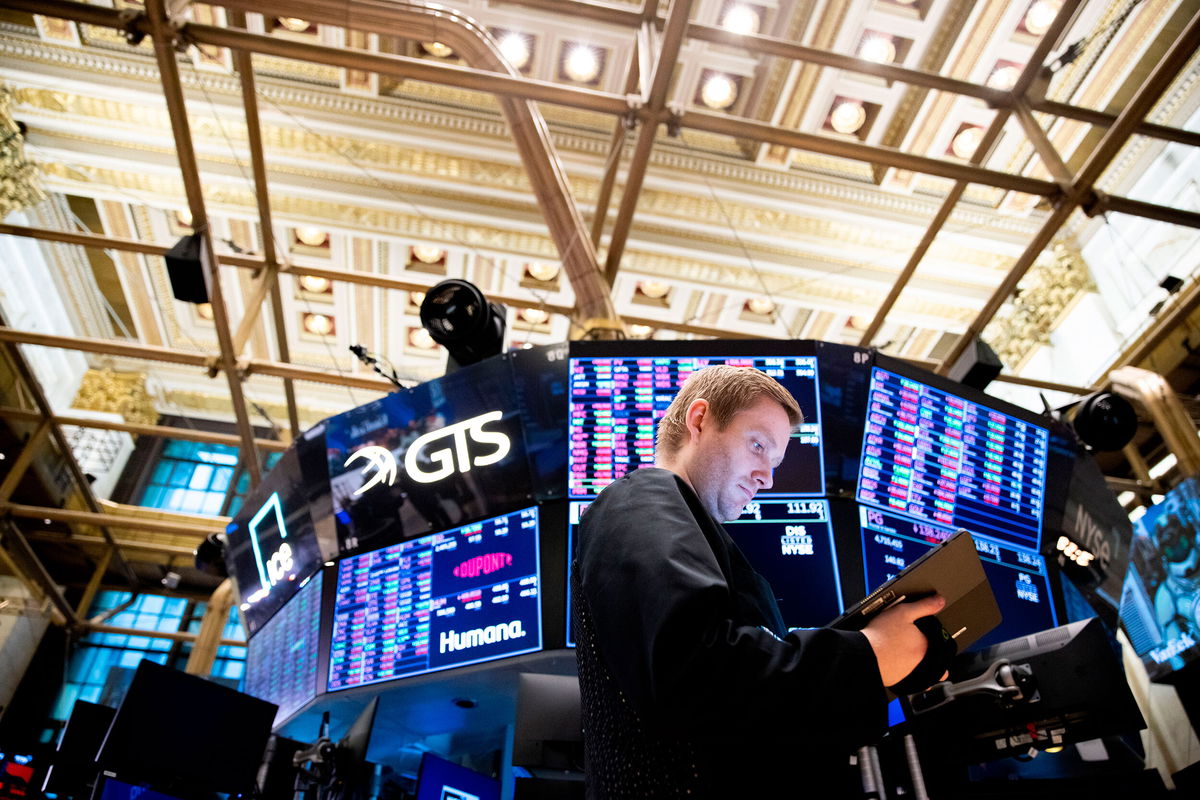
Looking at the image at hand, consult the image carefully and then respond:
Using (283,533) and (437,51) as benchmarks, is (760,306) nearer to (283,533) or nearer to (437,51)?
(437,51)

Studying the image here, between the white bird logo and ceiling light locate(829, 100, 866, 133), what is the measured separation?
7179mm

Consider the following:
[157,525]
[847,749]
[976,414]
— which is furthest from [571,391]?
[157,525]

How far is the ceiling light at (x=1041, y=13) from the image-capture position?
9000 millimetres

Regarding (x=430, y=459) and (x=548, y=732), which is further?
(x=430, y=459)

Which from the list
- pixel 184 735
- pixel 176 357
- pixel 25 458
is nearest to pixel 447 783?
pixel 184 735

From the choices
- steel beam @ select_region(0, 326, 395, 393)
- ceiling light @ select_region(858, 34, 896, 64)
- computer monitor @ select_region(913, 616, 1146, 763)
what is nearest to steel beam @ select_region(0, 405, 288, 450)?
steel beam @ select_region(0, 326, 395, 393)

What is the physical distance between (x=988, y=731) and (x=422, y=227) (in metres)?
9.38

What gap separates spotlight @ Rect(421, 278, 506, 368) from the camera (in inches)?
229

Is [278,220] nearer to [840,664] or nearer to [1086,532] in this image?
[1086,532]

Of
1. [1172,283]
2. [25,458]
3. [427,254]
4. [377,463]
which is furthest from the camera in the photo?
[427,254]

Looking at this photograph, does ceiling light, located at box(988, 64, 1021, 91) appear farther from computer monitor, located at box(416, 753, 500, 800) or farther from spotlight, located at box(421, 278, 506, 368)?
computer monitor, located at box(416, 753, 500, 800)

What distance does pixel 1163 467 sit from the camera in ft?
33.7

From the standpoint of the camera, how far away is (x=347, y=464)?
545cm

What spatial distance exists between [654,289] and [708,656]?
437 inches
